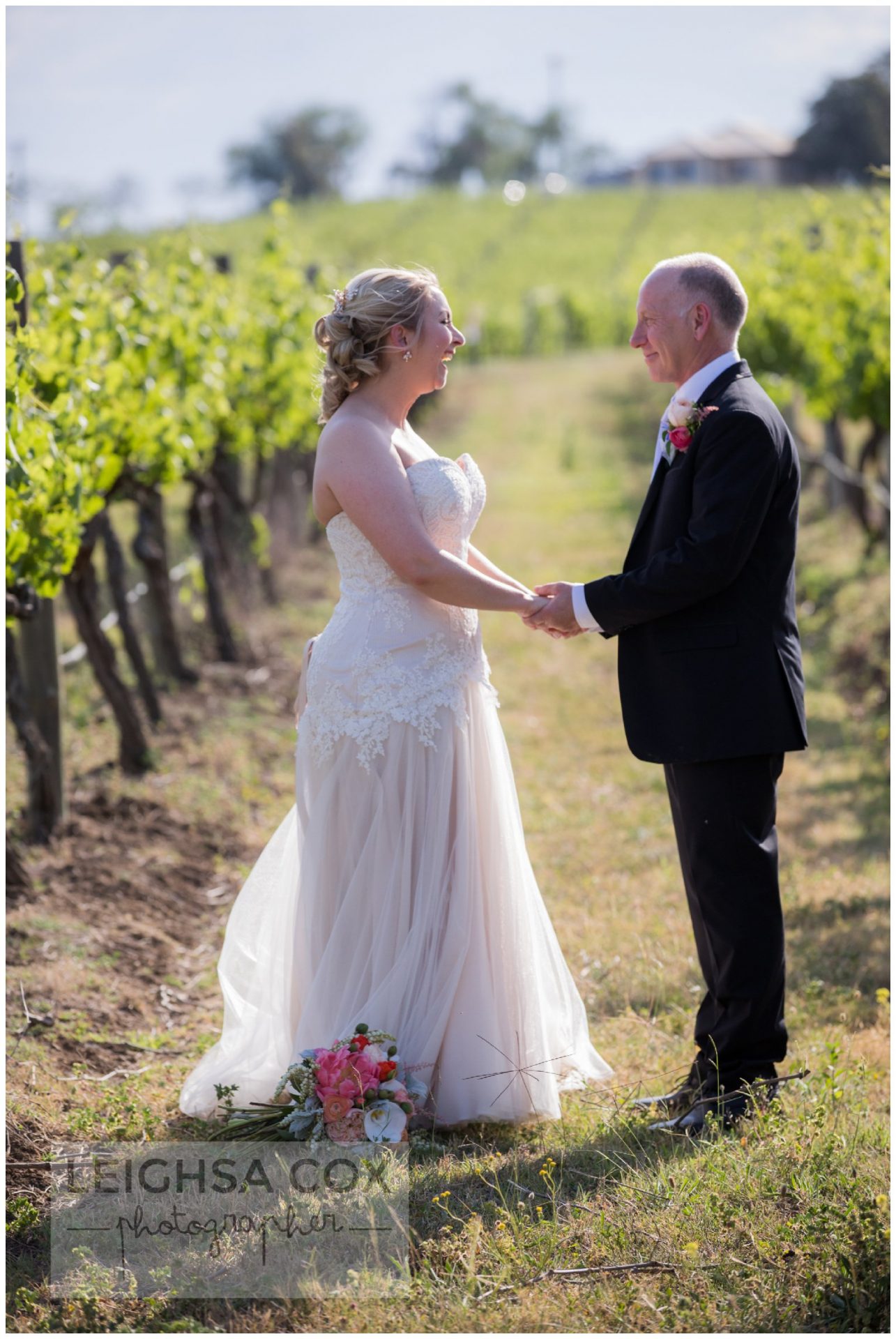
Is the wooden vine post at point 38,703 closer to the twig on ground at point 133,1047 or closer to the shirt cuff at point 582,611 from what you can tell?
the twig on ground at point 133,1047

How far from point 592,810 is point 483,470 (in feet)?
37.5

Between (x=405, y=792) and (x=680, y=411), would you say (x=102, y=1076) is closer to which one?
(x=405, y=792)

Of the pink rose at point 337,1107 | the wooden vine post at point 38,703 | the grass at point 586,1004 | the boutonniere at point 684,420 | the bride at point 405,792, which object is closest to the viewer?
the grass at point 586,1004

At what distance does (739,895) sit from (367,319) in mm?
1921

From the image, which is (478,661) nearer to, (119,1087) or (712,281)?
(712,281)

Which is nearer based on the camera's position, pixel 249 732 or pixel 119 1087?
pixel 119 1087

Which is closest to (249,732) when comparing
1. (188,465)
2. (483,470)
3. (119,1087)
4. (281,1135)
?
(188,465)

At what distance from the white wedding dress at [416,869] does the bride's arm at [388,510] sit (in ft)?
0.29

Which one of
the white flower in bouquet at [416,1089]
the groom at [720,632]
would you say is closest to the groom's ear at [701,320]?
the groom at [720,632]

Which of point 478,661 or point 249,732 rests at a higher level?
point 478,661

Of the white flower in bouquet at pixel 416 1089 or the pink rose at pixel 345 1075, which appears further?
the white flower in bouquet at pixel 416 1089

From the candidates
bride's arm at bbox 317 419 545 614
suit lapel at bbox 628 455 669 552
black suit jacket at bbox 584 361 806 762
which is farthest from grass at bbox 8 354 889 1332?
suit lapel at bbox 628 455 669 552

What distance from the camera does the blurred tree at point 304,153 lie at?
77.8 metres

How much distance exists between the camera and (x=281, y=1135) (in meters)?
3.34
